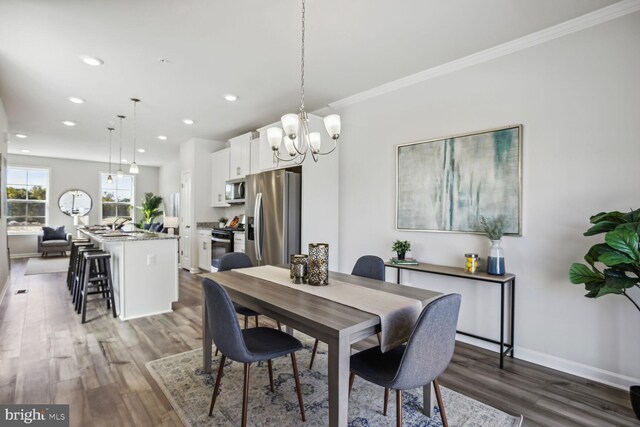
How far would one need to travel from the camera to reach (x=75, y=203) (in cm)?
947

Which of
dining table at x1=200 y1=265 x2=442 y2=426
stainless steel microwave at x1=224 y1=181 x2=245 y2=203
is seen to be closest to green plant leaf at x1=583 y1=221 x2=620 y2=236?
dining table at x1=200 y1=265 x2=442 y2=426

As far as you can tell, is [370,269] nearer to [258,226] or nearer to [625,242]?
[625,242]

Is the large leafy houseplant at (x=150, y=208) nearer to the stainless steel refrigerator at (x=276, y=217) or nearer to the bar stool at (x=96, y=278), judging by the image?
the bar stool at (x=96, y=278)

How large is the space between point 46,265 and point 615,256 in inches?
384

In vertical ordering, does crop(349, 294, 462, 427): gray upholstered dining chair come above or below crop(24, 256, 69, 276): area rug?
above

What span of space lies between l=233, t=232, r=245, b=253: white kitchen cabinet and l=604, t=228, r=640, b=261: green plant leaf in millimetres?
4506

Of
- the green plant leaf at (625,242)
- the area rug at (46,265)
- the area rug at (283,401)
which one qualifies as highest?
the green plant leaf at (625,242)

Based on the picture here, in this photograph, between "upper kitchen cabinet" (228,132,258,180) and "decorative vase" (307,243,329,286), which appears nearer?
"decorative vase" (307,243,329,286)

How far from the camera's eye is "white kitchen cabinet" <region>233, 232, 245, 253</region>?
5.30 metres

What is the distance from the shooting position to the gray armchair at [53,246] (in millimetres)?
8312

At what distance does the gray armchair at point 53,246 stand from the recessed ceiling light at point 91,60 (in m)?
6.90

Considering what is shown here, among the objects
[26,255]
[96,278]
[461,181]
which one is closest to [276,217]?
[461,181]

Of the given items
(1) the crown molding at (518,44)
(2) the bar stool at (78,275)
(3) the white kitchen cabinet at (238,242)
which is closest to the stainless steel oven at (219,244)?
(3) the white kitchen cabinet at (238,242)

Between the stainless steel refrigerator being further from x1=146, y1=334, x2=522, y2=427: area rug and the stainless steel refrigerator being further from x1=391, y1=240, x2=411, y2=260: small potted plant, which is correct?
x1=146, y1=334, x2=522, y2=427: area rug
